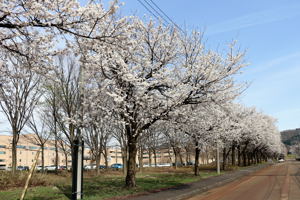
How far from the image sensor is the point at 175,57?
16625mm

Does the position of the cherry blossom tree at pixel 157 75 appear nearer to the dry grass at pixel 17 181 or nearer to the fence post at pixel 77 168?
the fence post at pixel 77 168

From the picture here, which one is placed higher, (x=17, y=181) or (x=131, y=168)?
(x=131, y=168)

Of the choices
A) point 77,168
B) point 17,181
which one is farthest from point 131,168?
point 17,181

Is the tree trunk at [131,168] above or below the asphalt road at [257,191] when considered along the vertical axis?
above

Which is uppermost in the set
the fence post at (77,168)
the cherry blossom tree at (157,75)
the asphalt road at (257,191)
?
the cherry blossom tree at (157,75)

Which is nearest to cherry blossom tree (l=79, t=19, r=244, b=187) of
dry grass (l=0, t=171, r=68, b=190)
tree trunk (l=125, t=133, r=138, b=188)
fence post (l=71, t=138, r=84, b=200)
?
tree trunk (l=125, t=133, r=138, b=188)

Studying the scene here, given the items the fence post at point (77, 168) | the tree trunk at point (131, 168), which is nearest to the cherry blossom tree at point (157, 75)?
the tree trunk at point (131, 168)

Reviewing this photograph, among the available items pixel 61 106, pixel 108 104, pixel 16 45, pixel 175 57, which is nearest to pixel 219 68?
pixel 175 57

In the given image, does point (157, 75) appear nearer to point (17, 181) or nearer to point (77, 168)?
point (77, 168)

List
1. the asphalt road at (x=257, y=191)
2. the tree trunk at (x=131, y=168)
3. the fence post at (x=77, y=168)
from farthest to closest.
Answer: the tree trunk at (x=131, y=168), the asphalt road at (x=257, y=191), the fence post at (x=77, y=168)

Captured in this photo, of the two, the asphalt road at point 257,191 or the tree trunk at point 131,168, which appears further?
the tree trunk at point 131,168

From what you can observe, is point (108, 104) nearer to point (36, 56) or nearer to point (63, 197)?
point (63, 197)

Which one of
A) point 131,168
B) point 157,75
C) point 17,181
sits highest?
point 157,75

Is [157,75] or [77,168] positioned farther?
[157,75]
